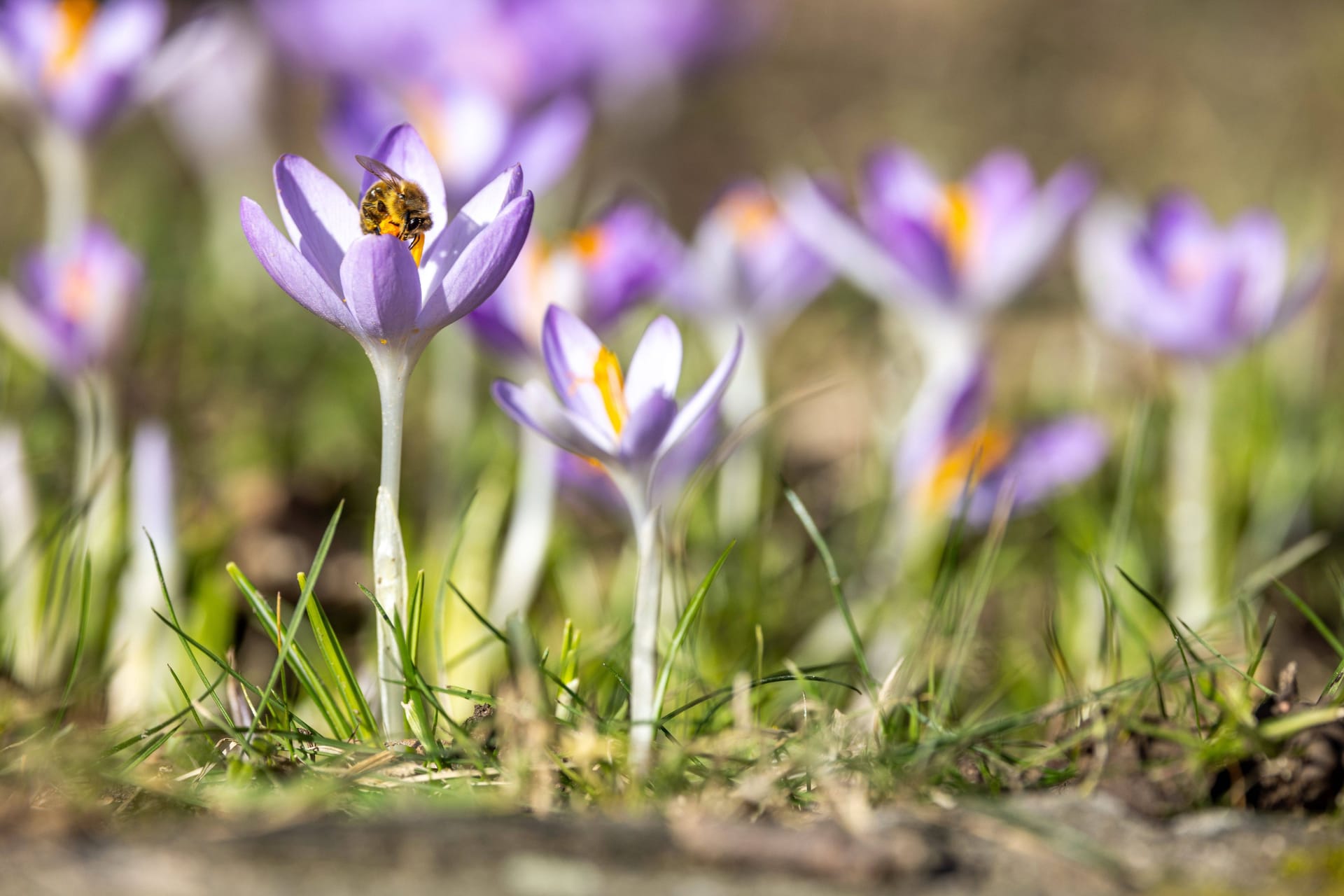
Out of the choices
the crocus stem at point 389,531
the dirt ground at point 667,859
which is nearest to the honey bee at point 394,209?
the crocus stem at point 389,531

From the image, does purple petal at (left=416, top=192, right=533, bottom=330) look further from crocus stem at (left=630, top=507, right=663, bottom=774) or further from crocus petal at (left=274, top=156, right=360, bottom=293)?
crocus stem at (left=630, top=507, right=663, bottom=774)

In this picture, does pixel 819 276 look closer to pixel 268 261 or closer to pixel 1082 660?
pixel 1082 660

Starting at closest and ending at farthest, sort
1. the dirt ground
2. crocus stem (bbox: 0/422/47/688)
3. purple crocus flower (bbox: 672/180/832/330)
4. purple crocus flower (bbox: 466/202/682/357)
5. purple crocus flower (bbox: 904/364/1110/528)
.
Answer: the dirt ground
crocus stem (bbox: 0/422/47/688)
purple crocus flower (bbox: 466/202/682/357)
purple crocus flower (bbox: 904/364/1110/528)
purple crocus flower (bbox: 672/180/832/330)

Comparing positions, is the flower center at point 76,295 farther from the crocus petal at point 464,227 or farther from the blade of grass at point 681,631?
the blade of grass at point 681,631

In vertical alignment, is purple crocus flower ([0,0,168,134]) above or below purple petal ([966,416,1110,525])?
above

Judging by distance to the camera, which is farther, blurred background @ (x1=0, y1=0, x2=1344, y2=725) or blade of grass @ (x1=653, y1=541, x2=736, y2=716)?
blurred background @ (x1=0, y1=0, x2=1344, y2=725)

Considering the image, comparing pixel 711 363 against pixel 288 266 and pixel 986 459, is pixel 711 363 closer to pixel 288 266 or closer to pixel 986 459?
pixel 986 459

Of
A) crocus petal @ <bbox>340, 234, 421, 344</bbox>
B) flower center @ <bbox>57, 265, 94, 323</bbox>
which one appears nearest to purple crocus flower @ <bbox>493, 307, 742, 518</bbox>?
crocus petal @ <bbox>340, 234, 421, 344</bbox>
